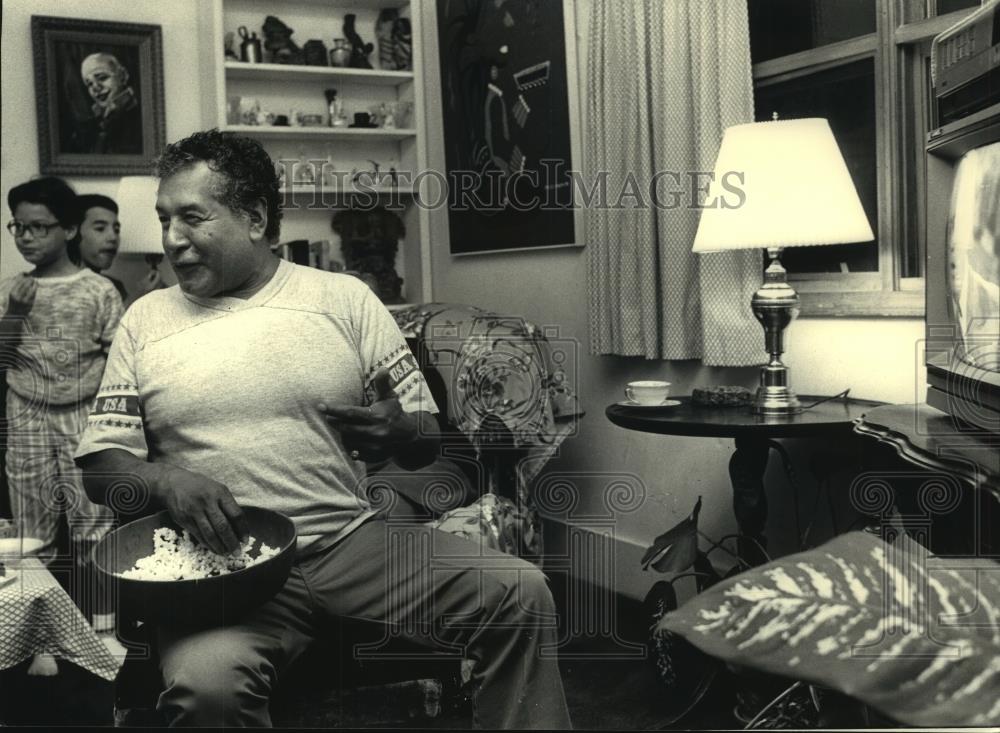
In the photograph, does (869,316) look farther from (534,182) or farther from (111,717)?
(111,717)

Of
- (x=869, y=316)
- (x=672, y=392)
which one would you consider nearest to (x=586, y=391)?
(x=672, y=392)

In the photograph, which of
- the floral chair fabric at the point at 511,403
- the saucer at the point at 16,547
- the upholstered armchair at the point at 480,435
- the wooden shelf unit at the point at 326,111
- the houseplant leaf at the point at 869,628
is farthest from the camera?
the wooden shelf unit at the point at 326,111

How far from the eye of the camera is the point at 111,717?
2.30m

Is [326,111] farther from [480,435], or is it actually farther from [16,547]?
[16,547]

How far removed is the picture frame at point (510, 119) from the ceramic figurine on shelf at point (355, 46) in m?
0.36

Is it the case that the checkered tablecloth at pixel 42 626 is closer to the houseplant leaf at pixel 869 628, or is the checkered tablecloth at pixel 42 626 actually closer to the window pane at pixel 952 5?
the houseplant leaf at pixel 869 628

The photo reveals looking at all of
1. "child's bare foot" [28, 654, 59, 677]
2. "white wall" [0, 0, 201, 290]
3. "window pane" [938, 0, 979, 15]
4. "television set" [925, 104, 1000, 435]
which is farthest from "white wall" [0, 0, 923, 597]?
"child's bare foot" [28, 654, 59, 677]

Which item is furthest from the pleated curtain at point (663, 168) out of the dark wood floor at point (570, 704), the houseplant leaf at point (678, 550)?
the dark wood floor at point (570, 704)

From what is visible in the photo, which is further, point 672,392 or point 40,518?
point 40,518

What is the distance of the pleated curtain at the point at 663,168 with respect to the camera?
2.73 metres

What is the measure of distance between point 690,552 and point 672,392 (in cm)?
93

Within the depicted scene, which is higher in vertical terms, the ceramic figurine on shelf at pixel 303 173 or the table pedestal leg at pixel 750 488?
the ceramic figurine on shelf at pixel 303 173

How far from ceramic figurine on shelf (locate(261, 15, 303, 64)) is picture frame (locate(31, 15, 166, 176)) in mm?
436

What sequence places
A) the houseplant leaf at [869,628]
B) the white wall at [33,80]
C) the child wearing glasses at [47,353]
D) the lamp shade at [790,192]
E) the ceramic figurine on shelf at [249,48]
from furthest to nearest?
the ceramic figurine on shelf at [249,48] < the white wall at [33,80] < the child wearing glasses at [47,353] < the lamp shade at [790,192] < the houseplant leaf at [869,628]
